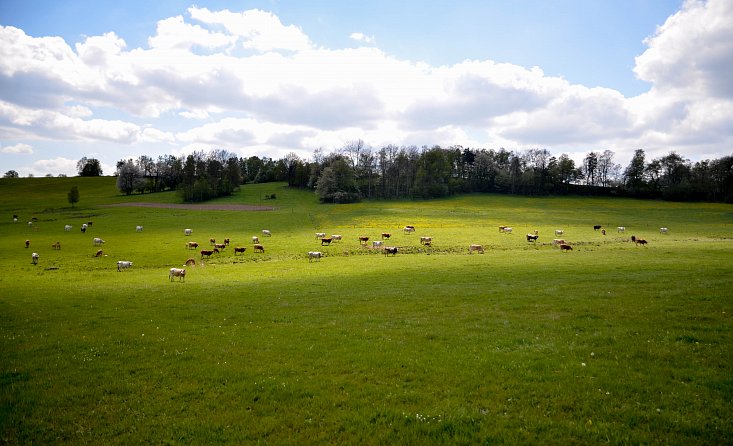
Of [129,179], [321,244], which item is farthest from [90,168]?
[321,244]

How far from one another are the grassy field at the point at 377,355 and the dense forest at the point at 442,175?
86.1 m

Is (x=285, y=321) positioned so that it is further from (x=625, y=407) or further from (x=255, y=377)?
(x=625, y=407)

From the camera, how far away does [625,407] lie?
Result: 27.4ft

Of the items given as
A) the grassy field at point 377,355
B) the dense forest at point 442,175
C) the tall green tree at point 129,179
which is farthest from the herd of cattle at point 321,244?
the tall green tree at point 129,179

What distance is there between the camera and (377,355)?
11.7m

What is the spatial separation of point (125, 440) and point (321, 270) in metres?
23.3

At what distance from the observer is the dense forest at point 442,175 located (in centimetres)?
11439

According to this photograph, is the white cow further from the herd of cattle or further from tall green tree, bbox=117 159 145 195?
tall green tree, bbox=117 159 145 195

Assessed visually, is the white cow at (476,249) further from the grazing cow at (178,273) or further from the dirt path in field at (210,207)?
the dirt path in field at (210,207)

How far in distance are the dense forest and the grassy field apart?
86115 millimetres

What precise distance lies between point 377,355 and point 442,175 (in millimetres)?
119926

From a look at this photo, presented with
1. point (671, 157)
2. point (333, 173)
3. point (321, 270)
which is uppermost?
point (671, 157)

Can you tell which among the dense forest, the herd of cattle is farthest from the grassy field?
the dense forest

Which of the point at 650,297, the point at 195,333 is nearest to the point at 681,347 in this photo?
the point at 650,297
